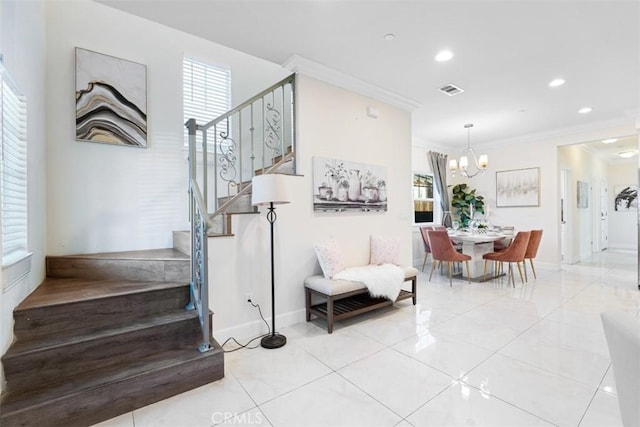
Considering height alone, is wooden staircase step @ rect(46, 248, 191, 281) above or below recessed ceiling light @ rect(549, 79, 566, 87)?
below

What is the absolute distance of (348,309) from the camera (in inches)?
127

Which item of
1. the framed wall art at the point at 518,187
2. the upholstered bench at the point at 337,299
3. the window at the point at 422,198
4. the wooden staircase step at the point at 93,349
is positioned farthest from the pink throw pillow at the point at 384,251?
the framed wall art at the point at 518,187

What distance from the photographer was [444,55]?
3.17 m

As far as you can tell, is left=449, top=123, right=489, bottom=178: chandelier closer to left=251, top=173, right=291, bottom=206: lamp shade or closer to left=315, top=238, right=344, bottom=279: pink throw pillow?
left=315, top=238, right=344, bottom=279: pink throw pillow

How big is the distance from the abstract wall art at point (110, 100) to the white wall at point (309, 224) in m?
1.70

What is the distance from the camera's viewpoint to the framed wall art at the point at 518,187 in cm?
635

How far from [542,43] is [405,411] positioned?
363cm

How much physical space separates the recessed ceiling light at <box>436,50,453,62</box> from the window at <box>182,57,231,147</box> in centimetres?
265

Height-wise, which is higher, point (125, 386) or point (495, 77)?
point (495, 77)

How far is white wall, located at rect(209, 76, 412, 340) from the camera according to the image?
2.83 m

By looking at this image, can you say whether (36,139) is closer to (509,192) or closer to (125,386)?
(125,386)

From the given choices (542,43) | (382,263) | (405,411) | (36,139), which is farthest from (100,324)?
(542,43)

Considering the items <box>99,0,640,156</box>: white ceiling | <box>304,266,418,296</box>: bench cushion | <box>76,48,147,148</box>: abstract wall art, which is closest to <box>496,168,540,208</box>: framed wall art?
<box>99,0,640,156</box>: white ceiling

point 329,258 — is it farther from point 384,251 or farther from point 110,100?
point 110,100
